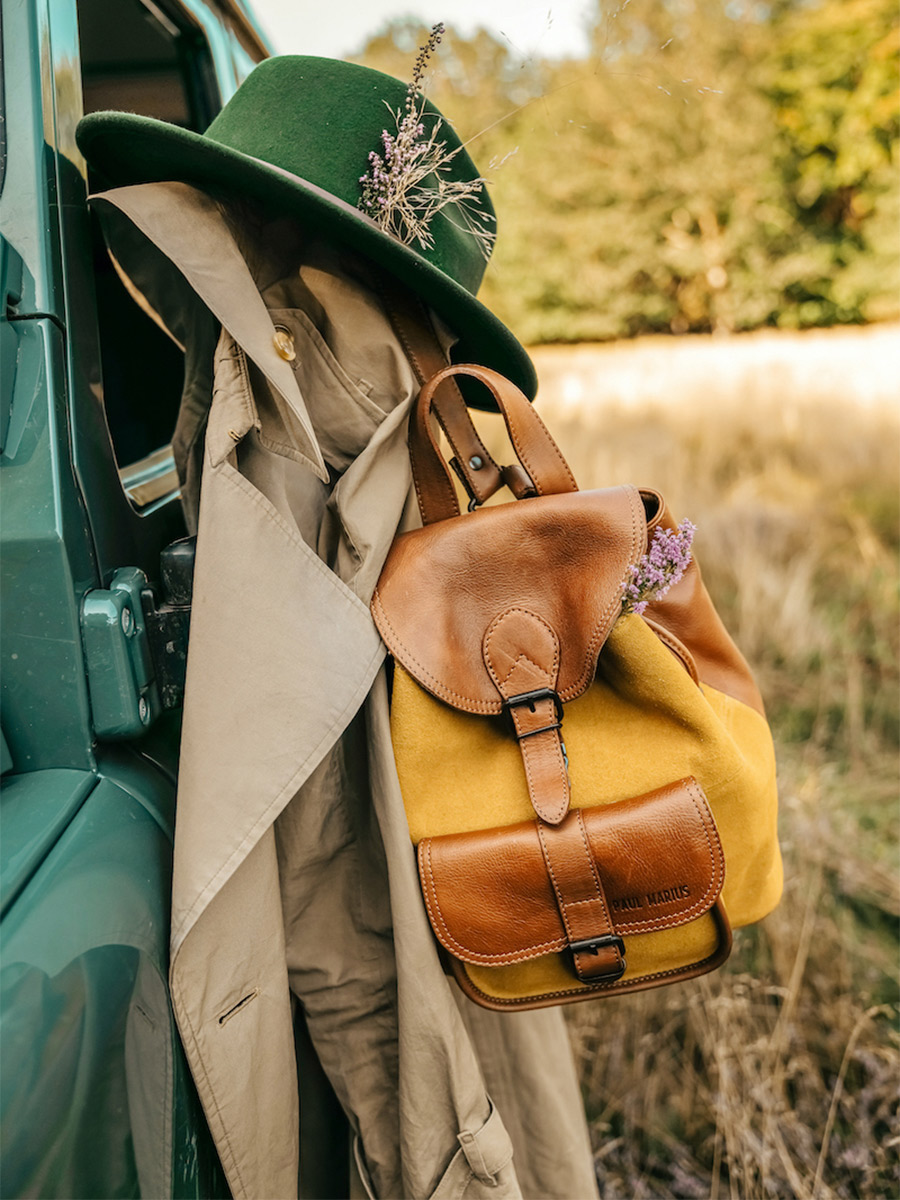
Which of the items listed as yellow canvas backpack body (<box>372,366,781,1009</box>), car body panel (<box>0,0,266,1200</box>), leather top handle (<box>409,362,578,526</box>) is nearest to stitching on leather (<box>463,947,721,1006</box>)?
yellow canvas backpack body (<box>372,366,781,1009</box>)

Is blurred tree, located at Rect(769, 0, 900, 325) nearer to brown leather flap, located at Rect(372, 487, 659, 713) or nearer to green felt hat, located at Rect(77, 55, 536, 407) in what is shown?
green felt hat, located at Rect(77, 55, 536, 407)

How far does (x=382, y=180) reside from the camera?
3.73ft

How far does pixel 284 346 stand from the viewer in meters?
1.08

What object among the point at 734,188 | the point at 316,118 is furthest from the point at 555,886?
the point at 734,188

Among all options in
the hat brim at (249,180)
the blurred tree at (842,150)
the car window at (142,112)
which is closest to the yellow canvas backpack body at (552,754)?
the hat brim at (249,180)

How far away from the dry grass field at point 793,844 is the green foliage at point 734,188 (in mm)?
13612

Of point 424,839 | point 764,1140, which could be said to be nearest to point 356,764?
point 424,839

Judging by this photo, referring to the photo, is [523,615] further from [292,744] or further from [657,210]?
[657,210]

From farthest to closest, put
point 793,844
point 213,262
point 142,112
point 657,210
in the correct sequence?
point 657,210 < point 793,844 < point 142,112 < point 213,262

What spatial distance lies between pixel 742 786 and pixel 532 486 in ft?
1.59

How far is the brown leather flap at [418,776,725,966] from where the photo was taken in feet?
3.30

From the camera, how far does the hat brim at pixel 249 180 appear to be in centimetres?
97

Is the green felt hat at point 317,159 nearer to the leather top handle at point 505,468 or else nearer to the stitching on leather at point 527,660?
the leather top handle at point 505,468

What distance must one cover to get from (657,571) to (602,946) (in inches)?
18.3
